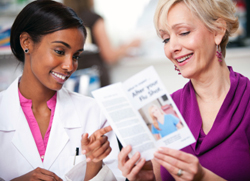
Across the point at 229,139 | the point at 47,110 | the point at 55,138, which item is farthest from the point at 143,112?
the point at 47,110

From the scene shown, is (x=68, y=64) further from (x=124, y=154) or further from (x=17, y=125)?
(x=124, y=154)

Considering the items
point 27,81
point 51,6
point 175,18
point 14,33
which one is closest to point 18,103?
point 27,81

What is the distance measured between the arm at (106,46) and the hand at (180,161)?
6.45 ft

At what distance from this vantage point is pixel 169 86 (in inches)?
118

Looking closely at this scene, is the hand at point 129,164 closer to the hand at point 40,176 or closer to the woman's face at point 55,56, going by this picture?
the hand at point 40,176

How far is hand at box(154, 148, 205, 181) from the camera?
941mm

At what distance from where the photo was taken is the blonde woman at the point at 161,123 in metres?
0.98

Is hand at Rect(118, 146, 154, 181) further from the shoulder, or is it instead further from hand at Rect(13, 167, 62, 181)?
the shoulder

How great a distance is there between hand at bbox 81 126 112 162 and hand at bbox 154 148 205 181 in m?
0.28

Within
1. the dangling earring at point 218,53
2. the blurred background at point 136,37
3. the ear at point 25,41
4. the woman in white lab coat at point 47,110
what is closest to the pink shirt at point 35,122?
the woman in white lab coat at point 47,110

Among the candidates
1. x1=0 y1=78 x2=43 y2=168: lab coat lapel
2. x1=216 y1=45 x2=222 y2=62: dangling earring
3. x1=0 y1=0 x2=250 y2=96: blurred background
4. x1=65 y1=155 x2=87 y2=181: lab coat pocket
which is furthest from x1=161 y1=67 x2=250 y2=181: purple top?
x1=0 y1=0 x2=250 y2=96: blurred background

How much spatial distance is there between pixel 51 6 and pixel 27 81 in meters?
0.39

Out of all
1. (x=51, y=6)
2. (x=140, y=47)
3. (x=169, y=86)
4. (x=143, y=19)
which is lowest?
(x=169, y=86)

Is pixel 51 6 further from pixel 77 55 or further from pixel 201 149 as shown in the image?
pixel 201 149
